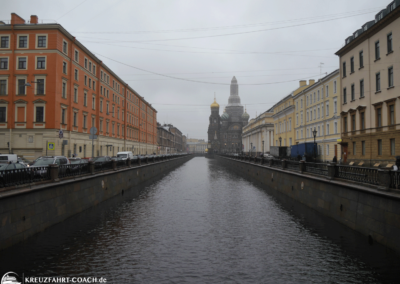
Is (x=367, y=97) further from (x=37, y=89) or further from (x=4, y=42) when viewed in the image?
(x=4, y=42)

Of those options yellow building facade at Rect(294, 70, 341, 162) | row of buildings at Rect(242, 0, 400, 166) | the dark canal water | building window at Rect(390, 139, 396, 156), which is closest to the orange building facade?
the dark canal water

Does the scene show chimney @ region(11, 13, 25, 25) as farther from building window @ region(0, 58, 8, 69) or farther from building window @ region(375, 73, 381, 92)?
building window @ region(375, 73, 381, 92)

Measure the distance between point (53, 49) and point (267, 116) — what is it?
70958 millimetres

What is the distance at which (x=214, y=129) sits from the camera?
612ft

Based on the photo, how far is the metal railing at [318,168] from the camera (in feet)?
55.2

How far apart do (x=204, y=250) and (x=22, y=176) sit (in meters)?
7.02

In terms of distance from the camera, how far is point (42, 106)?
38.3m

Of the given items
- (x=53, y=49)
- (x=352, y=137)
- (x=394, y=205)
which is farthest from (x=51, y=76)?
(x=394, y=205)

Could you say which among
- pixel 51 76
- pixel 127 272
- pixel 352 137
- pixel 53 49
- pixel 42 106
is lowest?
pixel 127 272

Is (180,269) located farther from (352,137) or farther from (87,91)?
(87,91)

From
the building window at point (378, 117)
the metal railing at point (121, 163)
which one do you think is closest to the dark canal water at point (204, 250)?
the metal railing at point (121, 163)

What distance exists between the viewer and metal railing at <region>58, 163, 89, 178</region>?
602 inches

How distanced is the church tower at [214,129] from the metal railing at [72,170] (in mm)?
165002

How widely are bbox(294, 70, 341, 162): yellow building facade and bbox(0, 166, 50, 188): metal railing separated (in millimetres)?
34123
